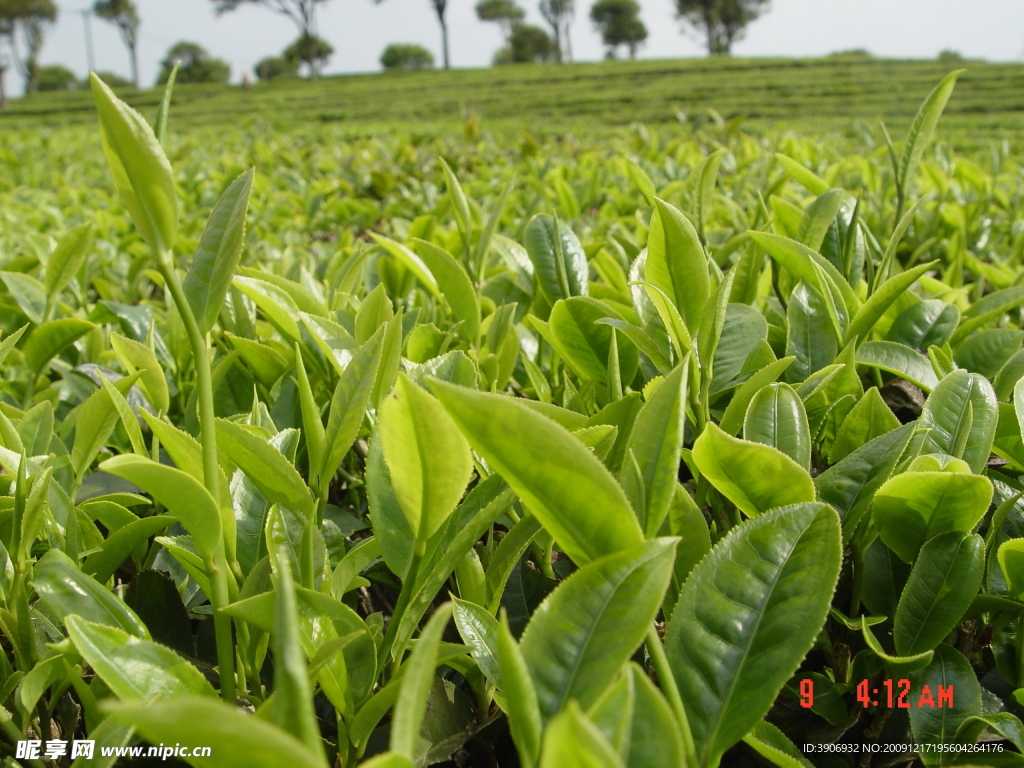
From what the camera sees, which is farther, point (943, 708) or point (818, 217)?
point (818, 217)

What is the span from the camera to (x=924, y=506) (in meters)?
0.76

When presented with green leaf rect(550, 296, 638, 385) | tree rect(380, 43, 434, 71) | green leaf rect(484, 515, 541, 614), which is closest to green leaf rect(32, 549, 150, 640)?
green leaf rect(484, 515, 541, 614)

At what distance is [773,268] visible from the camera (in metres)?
1.58

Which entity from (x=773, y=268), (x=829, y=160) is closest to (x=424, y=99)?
(x=829, y=160)

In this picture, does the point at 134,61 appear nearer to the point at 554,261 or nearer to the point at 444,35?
the point at 444,35

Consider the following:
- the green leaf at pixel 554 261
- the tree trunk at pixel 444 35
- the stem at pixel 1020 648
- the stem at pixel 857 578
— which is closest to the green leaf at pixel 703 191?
the green leaf at pixel 554 261

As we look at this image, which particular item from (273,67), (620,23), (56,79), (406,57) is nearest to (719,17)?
(620,23)

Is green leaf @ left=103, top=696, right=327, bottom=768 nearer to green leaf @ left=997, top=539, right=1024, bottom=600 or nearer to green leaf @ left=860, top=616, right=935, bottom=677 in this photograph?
green leaf @ left=860, top=616, right=935, bottom=677

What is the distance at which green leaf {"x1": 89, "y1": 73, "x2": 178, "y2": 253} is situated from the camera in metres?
0.56

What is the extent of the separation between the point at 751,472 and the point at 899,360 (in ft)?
1.67

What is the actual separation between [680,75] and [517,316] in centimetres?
3275

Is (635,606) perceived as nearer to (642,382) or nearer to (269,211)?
(642,382)

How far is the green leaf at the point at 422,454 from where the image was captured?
0.54m

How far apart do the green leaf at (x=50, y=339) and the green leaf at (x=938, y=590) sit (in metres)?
1.34
